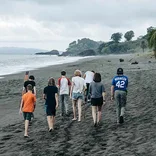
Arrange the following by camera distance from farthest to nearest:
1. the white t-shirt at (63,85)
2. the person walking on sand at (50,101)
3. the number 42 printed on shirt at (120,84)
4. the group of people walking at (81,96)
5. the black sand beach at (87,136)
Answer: the white t-shirt at (63,85), the number 42 printed on shirt at (120,84), the person walking on sand at (50,101), the group of people walking at (81,96), the black sand beach at (87,136)

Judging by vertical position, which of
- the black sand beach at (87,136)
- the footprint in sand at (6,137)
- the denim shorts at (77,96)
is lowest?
the footprint in sand at (6,137)

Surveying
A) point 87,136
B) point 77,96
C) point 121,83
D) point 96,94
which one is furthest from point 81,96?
point 87,136

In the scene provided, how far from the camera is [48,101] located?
11367 mm

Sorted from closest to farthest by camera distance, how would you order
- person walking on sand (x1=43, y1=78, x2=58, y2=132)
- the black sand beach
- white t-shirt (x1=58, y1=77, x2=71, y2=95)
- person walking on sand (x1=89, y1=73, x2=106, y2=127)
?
the black sand beach → person walking on sand (x1=43, y1=78, x2=58, y2=132) → person walking on sand (x1=89, y1=73, x2=106, y2=127) → white t-shirt (x1=58, y1=77, x2=71, y2=95)

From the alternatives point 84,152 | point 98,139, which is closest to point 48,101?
point 98,139

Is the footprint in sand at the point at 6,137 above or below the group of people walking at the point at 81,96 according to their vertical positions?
below

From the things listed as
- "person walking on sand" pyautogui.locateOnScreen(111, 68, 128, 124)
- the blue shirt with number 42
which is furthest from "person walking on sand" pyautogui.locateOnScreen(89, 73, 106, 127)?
the blue shirt with number 42

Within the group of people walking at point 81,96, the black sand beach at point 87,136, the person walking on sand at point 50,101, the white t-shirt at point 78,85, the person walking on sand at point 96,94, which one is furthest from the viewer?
the white t-shirt at point 78,85

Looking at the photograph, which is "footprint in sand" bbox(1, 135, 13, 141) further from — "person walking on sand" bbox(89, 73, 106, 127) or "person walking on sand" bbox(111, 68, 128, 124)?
"person walking on sand" bbox(111, 68, 128, 124)

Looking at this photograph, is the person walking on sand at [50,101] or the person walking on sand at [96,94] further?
the person walking on sand at [96,94]

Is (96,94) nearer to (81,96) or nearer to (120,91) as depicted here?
(120,91)

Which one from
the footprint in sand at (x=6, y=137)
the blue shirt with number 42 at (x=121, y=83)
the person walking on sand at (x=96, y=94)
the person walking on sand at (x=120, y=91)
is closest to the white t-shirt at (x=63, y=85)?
the person walking on sand at (x=96, y=94)

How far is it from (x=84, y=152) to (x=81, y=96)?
4.22m

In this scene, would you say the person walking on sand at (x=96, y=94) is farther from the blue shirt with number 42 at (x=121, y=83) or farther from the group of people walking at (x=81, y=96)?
the blue shirt with number 42 at (x=121, y=83)
